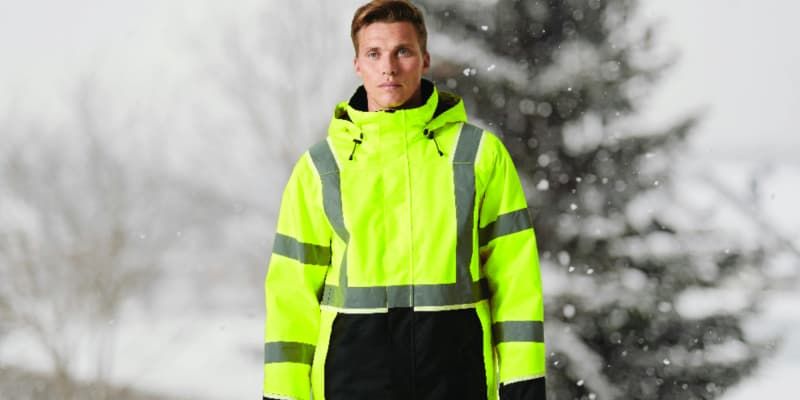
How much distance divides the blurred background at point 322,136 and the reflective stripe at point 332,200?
1.88 meters

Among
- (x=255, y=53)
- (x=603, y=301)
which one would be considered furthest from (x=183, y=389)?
(x=603, y=301)

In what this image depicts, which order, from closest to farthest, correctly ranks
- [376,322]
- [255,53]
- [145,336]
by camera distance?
[376,322]
[255,53]
[145,336]

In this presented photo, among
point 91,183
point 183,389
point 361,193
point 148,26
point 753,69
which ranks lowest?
point 183,389

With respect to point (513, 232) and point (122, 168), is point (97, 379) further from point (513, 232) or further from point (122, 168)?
point (513, 232)

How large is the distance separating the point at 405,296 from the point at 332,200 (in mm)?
215

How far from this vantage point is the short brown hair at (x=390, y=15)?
163cm

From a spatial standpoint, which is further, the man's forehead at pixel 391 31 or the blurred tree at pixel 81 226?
the blurred tree at pixel 81 226

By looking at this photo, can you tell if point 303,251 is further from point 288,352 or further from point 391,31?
point 391,31

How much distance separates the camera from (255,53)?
13.3 feet

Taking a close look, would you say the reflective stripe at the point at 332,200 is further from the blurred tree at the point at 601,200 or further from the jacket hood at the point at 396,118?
the blurred tree at the point at 601,200

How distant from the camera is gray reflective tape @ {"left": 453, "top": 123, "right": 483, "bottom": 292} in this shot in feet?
5.24

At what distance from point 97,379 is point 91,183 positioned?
0.88m

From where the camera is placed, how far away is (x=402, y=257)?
1.59m

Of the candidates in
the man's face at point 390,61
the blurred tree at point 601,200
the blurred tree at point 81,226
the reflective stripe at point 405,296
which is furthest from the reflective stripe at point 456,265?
the blurred tree at point 81,226
